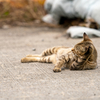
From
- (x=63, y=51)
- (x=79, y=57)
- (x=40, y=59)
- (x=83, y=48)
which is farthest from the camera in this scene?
(x=40, y=59)

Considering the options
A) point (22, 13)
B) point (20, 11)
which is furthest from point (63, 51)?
point (20, 11)

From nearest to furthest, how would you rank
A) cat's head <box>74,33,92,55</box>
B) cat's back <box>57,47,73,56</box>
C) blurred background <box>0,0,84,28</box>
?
cat's head <box>74,33,92,55</box> < cat's back <box>57,47,73,56</box> < blurred background <box>0,0,84,28</box>

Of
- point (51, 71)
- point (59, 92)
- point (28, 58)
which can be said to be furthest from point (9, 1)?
point (59, 92)

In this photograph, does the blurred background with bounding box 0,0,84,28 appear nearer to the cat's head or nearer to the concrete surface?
the concrete surface

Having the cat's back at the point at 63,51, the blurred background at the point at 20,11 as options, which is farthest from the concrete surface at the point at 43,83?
the blurred background at the point at 20,11

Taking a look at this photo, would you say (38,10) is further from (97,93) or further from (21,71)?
(97,93)

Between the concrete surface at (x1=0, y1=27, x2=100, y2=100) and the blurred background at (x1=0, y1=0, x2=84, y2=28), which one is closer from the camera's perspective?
the concrete surface at (x1=0, y1=27, x2=100, y2=100)

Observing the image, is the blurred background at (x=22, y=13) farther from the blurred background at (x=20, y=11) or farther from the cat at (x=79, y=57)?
the cat at (x=79, y=57)

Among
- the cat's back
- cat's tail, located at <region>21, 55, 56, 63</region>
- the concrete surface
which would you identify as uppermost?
the cat's back

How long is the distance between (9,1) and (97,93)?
372 inches

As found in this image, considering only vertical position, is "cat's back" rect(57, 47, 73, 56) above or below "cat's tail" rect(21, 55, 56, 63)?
above

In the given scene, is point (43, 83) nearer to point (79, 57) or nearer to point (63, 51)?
point (79, 57)

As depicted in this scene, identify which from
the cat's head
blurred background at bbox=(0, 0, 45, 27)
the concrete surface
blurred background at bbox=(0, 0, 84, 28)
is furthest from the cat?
blurred background at bbox=(0, 0, 45, 27)

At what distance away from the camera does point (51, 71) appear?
142 inches
